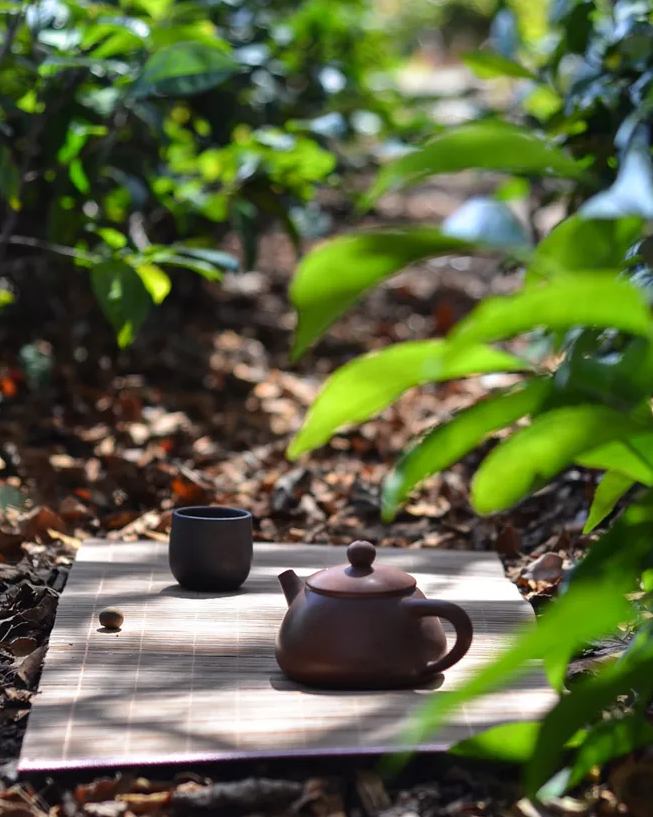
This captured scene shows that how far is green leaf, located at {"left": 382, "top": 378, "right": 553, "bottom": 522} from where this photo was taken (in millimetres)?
1014

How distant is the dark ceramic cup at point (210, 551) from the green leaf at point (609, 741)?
711mm

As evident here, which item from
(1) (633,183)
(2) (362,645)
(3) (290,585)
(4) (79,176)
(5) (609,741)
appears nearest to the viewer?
(5) (609,741)

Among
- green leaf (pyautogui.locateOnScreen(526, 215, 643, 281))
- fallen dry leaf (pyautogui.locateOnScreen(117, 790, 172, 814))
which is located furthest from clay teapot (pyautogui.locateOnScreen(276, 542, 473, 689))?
green leaf (pyautogui.locateOnScreen(526, 215, 643, 281))

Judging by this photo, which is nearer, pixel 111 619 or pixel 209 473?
pixel 111 619

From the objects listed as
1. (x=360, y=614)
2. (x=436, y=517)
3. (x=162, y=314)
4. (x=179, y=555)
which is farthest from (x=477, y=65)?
(x=162, y=314)

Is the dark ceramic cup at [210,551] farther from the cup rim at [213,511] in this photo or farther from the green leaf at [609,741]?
the green leaf at [609,741]

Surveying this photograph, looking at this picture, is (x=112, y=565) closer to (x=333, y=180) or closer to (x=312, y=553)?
(x=312, y=553)

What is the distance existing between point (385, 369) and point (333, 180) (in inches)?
86.1

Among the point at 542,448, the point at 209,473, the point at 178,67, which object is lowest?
the point at 209,473

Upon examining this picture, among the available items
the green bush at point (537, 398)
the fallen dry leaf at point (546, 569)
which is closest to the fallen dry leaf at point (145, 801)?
the green bush at point (537, 398)

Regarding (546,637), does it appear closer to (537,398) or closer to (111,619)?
(537,398)

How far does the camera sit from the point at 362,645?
4.22 feet

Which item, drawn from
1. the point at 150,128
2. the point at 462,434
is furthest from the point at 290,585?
the point at 150,128

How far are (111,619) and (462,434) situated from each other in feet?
2.24
